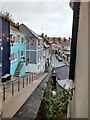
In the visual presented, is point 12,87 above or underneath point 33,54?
underneath

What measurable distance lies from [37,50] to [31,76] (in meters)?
1.38

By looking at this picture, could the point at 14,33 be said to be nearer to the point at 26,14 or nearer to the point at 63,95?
the point at 26,14

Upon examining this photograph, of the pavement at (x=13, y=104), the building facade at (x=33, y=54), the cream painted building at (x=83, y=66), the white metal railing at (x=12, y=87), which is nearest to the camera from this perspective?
the cream painted building at (x=83, y=66)

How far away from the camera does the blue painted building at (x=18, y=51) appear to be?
487cm

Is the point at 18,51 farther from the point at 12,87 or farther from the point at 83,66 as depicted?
the point at 83,66

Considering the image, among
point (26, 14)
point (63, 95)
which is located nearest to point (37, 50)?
point (26, 14)

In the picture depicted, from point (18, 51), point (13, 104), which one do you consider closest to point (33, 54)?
point (18, 51)

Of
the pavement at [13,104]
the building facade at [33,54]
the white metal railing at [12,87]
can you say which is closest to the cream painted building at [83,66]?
the pavement at [13,104]

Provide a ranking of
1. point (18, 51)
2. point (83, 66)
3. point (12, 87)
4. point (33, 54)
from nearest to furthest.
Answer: point (83, 66)
point (12, 87)
point (33, 54)
point (18, 51)

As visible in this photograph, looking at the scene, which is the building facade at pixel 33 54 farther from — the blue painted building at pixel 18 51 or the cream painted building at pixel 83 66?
the cream painted building at pixel 83 66

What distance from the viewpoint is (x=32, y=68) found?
16.9 ft

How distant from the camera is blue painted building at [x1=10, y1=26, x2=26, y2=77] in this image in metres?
4.87

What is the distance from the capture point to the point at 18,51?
5098mm

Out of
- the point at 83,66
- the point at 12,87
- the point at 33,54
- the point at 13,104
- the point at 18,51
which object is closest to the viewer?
the point at 83,66
